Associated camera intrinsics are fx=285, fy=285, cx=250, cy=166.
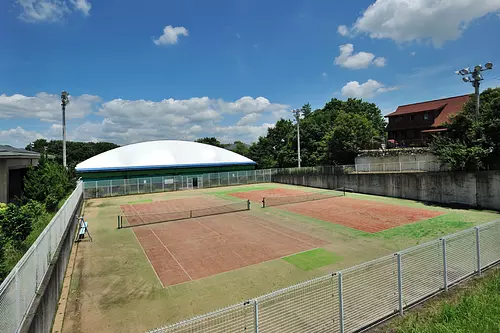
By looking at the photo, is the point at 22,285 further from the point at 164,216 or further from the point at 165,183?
the point at 165,183

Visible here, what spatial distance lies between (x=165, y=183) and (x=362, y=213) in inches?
1133

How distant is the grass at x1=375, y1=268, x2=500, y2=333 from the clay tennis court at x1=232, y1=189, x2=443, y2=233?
899 centimetres

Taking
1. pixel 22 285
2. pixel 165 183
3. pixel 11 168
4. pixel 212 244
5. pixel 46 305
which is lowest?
pixel 212 244

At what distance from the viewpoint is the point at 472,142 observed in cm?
2292

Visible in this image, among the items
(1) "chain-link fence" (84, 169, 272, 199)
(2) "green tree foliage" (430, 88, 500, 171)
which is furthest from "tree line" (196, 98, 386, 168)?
(2) "green tree foliage" (430, 88, 500, 171)

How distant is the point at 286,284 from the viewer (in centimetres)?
1009

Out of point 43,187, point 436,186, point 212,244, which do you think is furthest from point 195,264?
point 436,186

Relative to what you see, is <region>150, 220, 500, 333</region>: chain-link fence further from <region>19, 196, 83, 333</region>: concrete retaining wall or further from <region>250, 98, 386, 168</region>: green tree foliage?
<region>250, 98, 386, 168</region>: green tree foliage

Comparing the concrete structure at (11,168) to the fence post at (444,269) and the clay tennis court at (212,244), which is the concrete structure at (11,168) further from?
the fence post at (444,269)

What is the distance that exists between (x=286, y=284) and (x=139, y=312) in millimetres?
4856

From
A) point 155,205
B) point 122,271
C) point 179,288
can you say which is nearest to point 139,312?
point 179,288

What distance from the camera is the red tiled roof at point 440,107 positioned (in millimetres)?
41406

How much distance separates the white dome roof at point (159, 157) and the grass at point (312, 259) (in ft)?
119

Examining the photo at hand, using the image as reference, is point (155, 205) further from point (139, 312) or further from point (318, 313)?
point (318, 313)
